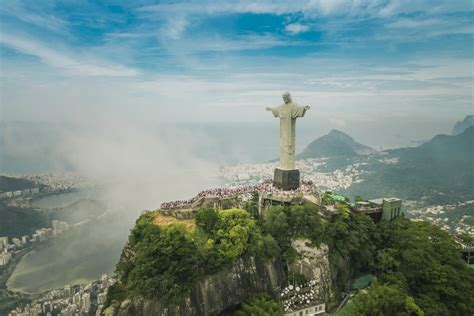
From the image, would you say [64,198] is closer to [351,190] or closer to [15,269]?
[15,269]

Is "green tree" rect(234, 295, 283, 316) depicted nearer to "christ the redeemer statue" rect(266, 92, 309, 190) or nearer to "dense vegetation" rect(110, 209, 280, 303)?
"dense vegetation" rect(110, 209, 280, 303)

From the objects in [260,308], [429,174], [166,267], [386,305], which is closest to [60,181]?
[166,267]

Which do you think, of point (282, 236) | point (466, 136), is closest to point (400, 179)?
point (466, 136)

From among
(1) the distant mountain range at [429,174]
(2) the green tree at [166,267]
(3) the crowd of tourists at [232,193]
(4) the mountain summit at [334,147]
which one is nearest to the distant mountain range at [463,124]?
(1) the distant mountain range at [429,174]

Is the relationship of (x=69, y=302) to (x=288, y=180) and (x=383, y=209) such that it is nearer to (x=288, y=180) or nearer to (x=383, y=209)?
(x=288, y=180)

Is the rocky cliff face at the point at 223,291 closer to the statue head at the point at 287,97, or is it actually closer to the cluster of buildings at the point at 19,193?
the statue head at the point at 287,97

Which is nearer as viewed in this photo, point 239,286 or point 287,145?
point 239,286

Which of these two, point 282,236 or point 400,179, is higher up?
point 282,236

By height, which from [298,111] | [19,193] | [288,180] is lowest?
[19,193]
